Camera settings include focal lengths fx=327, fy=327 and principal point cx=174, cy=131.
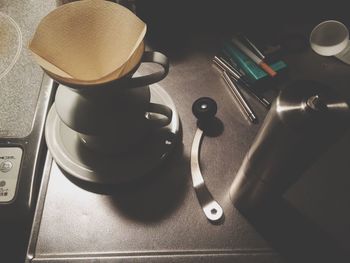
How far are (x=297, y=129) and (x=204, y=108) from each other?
221 mm

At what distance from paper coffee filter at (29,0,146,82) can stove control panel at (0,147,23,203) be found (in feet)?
0.62

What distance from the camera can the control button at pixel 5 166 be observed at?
0.53 metres

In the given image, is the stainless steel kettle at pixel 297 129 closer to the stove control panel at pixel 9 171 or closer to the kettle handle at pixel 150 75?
the kettle handle at pixel 150 75

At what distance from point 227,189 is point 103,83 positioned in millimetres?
260

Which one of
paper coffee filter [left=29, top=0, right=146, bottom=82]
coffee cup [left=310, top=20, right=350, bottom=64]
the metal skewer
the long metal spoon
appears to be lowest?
the long metal spoon

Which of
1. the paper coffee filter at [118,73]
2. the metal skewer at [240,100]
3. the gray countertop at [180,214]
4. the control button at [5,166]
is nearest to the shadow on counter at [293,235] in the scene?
the gray countertop at [180,214]

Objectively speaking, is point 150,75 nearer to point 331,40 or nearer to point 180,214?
point 180,214

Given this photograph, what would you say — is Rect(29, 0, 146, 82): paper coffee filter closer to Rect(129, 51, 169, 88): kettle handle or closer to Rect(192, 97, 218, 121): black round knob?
Rect(129, 51, 169, 88): kettle handle

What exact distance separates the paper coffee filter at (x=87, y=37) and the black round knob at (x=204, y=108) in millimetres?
146

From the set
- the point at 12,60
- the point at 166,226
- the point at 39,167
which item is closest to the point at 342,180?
the point at 166,226

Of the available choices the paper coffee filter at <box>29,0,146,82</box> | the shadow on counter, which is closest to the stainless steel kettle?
the shadow on counter

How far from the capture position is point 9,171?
530 mm

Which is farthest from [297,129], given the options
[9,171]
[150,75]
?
[9,171]

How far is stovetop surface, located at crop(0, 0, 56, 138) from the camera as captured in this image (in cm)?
59
